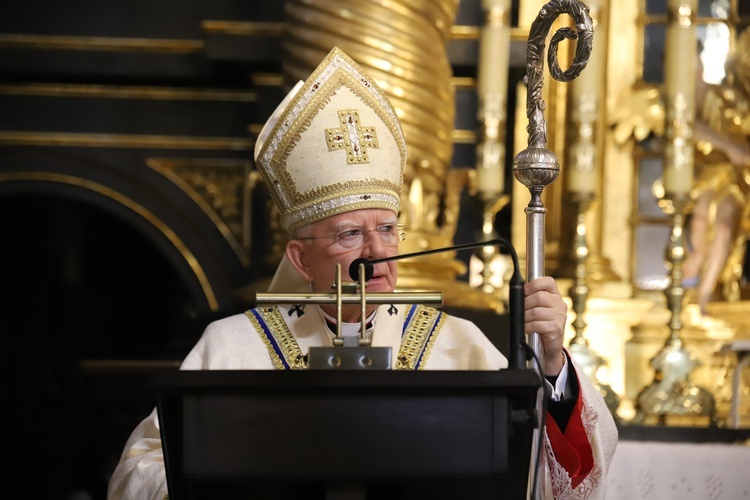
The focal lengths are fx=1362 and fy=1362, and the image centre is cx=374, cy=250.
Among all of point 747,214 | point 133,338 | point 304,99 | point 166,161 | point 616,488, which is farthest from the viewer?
point 133,338

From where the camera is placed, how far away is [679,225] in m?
5.17

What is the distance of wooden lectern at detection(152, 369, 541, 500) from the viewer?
86.4 inches

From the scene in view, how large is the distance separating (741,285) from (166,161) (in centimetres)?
266

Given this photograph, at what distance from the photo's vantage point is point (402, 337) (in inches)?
131

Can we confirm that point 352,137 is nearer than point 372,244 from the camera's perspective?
No

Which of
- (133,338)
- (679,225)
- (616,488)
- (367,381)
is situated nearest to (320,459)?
(367,381)

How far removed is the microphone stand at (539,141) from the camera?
2672 mm

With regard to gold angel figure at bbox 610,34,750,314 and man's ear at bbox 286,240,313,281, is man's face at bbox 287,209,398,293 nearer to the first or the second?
man's ear at bbox 286,240,313,281

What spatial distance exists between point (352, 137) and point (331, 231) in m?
0.25

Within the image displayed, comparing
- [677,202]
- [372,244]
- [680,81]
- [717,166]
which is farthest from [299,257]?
[717,166]

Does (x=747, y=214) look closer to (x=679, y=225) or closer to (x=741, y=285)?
(x=741, y=285)

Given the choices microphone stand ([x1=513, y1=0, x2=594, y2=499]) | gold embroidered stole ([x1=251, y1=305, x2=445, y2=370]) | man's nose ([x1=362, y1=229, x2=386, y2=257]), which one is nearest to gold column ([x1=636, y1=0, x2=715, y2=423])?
gold embroidered stole ([x1=251, y1=305, x2=445, y2=370])

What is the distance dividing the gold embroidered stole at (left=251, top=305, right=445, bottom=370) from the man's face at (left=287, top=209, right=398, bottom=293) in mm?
156

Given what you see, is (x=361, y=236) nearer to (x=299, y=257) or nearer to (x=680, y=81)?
(x=299, y=257)
